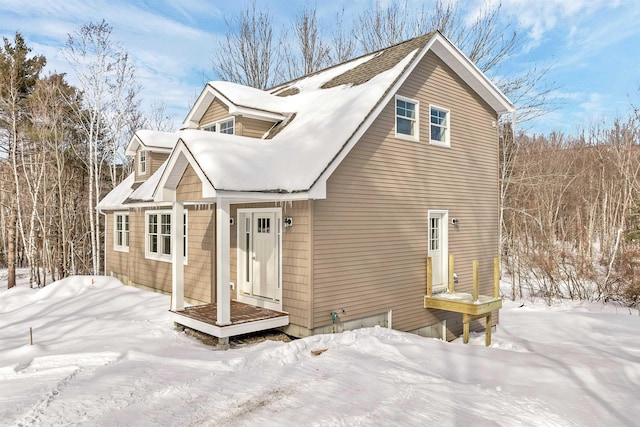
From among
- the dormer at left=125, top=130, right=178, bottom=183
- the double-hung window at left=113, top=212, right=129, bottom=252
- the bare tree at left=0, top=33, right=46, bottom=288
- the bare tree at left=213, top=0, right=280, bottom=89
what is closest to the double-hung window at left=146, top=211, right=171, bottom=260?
the dormer at left=125, top=130, right=178, bottom=183

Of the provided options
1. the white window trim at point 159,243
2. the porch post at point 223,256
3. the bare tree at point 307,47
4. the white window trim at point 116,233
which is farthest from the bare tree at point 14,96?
the porch post at point 223,256

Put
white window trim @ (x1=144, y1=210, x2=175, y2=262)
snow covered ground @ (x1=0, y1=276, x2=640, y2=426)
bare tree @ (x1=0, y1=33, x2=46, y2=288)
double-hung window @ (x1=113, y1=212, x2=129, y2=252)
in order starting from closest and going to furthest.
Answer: snow covered ground @ (x1=0, y1=276, x2=640, y2=426) → white window trim @ (x1=144, y1=210, x2=175, y2=262) → double-hung window @ (x1=113, y1=212, x2=129, y2=252) → bare tree @ (x1=0, y1=33, x2=46, y2=288)

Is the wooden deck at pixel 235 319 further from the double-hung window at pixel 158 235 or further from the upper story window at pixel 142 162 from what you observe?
the upper story window at pixel 142 162

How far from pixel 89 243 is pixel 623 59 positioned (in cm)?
3219

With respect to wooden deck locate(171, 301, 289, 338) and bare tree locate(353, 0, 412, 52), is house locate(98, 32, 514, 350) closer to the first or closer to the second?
wooden deck locate(171, 301, 289, 338)

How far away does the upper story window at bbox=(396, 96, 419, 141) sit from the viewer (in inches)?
387

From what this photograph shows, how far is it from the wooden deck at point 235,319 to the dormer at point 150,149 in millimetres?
7287

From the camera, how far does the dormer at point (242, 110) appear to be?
10500mm

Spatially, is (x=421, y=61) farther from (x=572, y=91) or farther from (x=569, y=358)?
(x=572, y=91)

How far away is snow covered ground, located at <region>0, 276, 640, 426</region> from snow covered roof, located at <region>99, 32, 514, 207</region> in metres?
2.87

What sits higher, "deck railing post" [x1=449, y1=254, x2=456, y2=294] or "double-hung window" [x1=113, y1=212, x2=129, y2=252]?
"double-hung window" [x1=113, y1=212, x2=129, y2=252]

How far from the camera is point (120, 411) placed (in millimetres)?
4582

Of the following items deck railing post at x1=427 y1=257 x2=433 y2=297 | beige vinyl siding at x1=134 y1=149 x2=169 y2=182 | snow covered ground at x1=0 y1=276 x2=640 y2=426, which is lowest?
snow covered ground at x1=0 y1=276 x2=640 y2=426

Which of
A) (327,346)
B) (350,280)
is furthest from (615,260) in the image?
(327,346)
